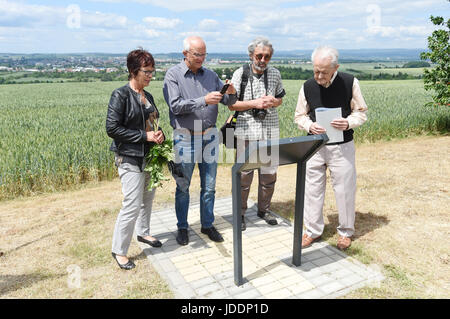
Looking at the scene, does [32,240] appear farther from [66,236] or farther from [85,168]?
[85,168]

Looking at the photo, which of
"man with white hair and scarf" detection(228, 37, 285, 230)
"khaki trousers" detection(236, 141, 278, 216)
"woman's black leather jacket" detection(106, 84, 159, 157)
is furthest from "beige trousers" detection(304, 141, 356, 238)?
"woman's black leather jacket" detection(106, 84, 159, 157)

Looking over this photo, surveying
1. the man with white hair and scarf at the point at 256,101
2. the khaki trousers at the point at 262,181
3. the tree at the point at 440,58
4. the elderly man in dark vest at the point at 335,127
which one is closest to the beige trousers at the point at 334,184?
the elderly man in dark vest at the point at 335,127

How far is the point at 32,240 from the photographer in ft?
15.1

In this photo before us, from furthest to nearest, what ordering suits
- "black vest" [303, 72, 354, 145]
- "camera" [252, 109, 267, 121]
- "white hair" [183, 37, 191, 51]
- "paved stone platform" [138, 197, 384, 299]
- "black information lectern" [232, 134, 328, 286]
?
"camera" [252, 109, 267, 121]
"black vest" [303, 72, 354, 145]
"white hair" [183, 37, 191, 51]
"paved stone platform" [138, 197, 384, 299]
"black information lectern" [232, 134, 328, 286]

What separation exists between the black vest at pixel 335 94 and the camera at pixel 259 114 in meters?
0.63

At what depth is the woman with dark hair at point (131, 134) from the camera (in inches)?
133

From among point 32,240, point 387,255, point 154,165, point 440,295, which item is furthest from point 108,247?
point 440,295

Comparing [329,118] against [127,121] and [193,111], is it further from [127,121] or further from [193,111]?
[127,121]

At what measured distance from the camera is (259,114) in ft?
14.2

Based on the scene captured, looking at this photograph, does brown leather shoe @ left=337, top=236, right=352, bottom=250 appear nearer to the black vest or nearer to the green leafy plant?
the black vest

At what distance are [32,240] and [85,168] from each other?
272 centimetres

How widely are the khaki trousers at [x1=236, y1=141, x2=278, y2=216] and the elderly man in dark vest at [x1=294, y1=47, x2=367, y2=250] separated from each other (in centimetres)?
65

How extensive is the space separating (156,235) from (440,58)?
472 inches

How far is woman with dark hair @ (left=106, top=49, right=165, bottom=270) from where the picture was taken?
11.1 ft
